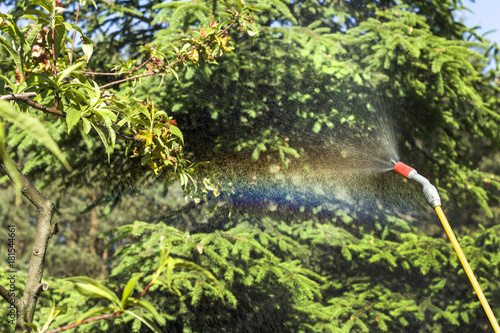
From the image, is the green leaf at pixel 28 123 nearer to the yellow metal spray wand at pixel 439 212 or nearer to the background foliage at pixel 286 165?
the yellow metal spray wand at pixel 439 212

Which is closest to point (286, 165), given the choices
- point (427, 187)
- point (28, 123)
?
point (427, 187)

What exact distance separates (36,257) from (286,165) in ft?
8.04

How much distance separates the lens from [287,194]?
3.47 metres

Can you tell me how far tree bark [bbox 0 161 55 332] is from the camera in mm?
732

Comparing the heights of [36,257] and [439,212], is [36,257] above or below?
above

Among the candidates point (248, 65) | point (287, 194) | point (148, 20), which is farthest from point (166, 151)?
point (148, 20)

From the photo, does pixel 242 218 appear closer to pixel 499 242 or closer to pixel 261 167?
pixel 261 167

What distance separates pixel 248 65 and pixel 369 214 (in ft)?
5.78

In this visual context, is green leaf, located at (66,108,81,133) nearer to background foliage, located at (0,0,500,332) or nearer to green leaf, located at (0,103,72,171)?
green leaf, located at (0,103,72,171)

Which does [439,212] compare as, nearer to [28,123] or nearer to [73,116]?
[73,116]

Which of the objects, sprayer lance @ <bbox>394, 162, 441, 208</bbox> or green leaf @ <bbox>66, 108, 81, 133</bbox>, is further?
sprayer lance @ <bbox>394, 162, 441, 208</bbox>

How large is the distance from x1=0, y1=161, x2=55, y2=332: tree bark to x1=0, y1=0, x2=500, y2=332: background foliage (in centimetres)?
171

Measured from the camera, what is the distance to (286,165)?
3.13 meters

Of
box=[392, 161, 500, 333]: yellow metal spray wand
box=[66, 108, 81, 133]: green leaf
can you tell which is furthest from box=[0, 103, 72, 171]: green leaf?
box=[392, 161, 500, 333]: yellow metal spray wand
